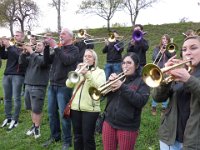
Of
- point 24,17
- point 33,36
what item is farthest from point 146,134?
point 24,17

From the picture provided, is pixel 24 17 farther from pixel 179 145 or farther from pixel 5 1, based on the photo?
pixel 179 145

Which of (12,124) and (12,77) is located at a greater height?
(12,77)

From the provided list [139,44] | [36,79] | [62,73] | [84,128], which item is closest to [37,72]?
[36,79]

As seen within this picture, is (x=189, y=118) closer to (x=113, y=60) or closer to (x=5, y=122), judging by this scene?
(x=5, y=122)

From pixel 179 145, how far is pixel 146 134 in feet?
10.7

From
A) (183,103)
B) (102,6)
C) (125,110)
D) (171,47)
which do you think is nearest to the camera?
(183,103)

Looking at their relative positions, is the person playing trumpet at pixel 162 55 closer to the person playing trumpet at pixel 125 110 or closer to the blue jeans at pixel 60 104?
the blue jeans at pixel 60 104

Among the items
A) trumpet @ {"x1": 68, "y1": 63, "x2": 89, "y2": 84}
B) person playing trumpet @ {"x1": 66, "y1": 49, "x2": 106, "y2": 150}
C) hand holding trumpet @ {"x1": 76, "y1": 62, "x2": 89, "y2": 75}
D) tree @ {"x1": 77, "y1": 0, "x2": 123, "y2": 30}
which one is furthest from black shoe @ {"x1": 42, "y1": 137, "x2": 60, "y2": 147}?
tree @ {"x1": 77, "y1": 0, "x2": 123, "y2": 30}

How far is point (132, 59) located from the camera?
463cm

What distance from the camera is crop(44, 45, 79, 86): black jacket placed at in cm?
609

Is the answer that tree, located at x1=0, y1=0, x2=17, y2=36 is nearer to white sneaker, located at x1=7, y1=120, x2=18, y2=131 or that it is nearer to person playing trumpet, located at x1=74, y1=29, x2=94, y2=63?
person playing trumpet, located at x1=74, y1=29, x2=94, y2=63

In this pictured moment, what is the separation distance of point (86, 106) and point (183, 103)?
2188 mm

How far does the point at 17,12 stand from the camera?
34.6 metres

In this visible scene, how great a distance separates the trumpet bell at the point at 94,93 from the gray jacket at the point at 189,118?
1.30 m
